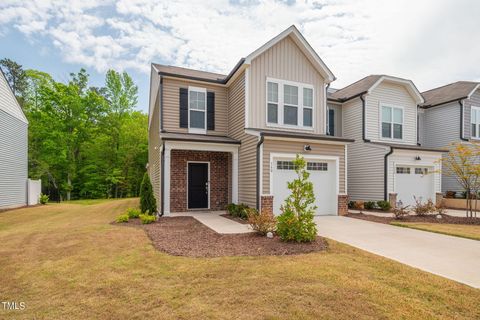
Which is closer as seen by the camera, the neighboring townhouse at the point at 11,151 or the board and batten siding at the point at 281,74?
the board and batten siding at the point at 281,74

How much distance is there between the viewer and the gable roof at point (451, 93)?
17031mm

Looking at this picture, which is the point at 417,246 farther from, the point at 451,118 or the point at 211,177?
the point at 451,118

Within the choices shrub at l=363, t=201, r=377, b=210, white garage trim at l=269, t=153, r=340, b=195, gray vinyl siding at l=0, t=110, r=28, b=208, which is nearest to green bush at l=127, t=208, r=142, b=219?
white garage trim at l=269, t=153, r=340, b=195

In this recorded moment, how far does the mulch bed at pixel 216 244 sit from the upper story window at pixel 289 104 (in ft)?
20.3

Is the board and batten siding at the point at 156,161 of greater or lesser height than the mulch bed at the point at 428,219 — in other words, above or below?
above

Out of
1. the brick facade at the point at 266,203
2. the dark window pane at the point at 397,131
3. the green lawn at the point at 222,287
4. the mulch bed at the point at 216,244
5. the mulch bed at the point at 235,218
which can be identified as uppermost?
the dark window pane at the point at 397,131

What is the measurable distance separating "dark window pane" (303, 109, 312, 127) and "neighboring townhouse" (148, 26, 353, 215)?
0.16 ft

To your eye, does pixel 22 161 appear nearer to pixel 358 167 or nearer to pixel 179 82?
pixel 179 82

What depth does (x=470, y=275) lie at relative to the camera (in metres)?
4.59

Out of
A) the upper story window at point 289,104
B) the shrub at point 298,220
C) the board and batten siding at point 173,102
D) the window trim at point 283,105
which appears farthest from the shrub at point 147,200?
the shrub at point 298,220

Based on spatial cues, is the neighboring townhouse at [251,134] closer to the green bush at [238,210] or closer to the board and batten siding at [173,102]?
the board and batten siding at [173,102]

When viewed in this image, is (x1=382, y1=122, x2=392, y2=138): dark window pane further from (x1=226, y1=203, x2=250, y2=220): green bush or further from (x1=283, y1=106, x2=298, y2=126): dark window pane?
(x1=226, y1=203, x2=250, y2=220): green bush

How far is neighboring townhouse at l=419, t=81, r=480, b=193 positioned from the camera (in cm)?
1700

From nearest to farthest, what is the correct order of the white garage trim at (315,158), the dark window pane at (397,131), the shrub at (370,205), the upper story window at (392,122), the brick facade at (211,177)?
the white garage trim at (315,158) → the brick facade at (211,177) → the shrub at (370,205) → the upper story window at (392,122) → the dark window pane at (397,131)
